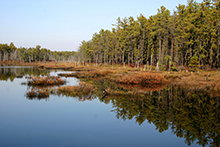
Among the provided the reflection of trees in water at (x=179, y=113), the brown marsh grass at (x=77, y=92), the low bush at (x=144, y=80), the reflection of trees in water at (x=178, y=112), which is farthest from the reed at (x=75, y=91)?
the low bush at (x=144, y=80)

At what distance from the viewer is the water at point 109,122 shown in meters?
9.50

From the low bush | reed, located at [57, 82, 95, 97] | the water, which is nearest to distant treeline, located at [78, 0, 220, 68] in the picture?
the low bush

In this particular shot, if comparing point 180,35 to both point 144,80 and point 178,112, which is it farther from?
point 178,112

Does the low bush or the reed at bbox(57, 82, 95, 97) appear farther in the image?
the low bush

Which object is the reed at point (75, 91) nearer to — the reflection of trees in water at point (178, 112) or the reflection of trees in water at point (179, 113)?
the reflection of trees in water at point (178, 112)

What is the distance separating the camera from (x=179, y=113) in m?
13.8

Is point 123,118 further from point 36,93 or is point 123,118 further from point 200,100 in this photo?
point 36,93

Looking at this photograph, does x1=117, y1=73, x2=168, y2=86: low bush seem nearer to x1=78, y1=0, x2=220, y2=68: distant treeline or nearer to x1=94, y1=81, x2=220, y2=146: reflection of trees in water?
x1=94, y1=81, x2=220, y2=146: reflection of trees in water

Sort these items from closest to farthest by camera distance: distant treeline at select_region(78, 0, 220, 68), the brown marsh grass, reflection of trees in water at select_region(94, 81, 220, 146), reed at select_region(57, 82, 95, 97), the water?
the water → reflection of trees in water at select_region(94, 81, 220, 146) → the brown marsh grass → reed at select_region(57, 82, 95, 97) → distant treeline at select_region(78, 0, 220, 68)

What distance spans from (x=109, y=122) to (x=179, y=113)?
5.53m

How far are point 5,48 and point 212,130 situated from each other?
515ft

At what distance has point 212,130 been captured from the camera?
34.4 ft

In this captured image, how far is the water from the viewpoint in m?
9.50

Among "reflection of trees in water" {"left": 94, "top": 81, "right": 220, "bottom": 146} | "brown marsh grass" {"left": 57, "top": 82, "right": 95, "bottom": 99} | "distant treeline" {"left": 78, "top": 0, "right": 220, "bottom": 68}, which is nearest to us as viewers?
"reflection of trees in water" {"left": 94, "top": 81, "right": 220, "bottom": 146}
